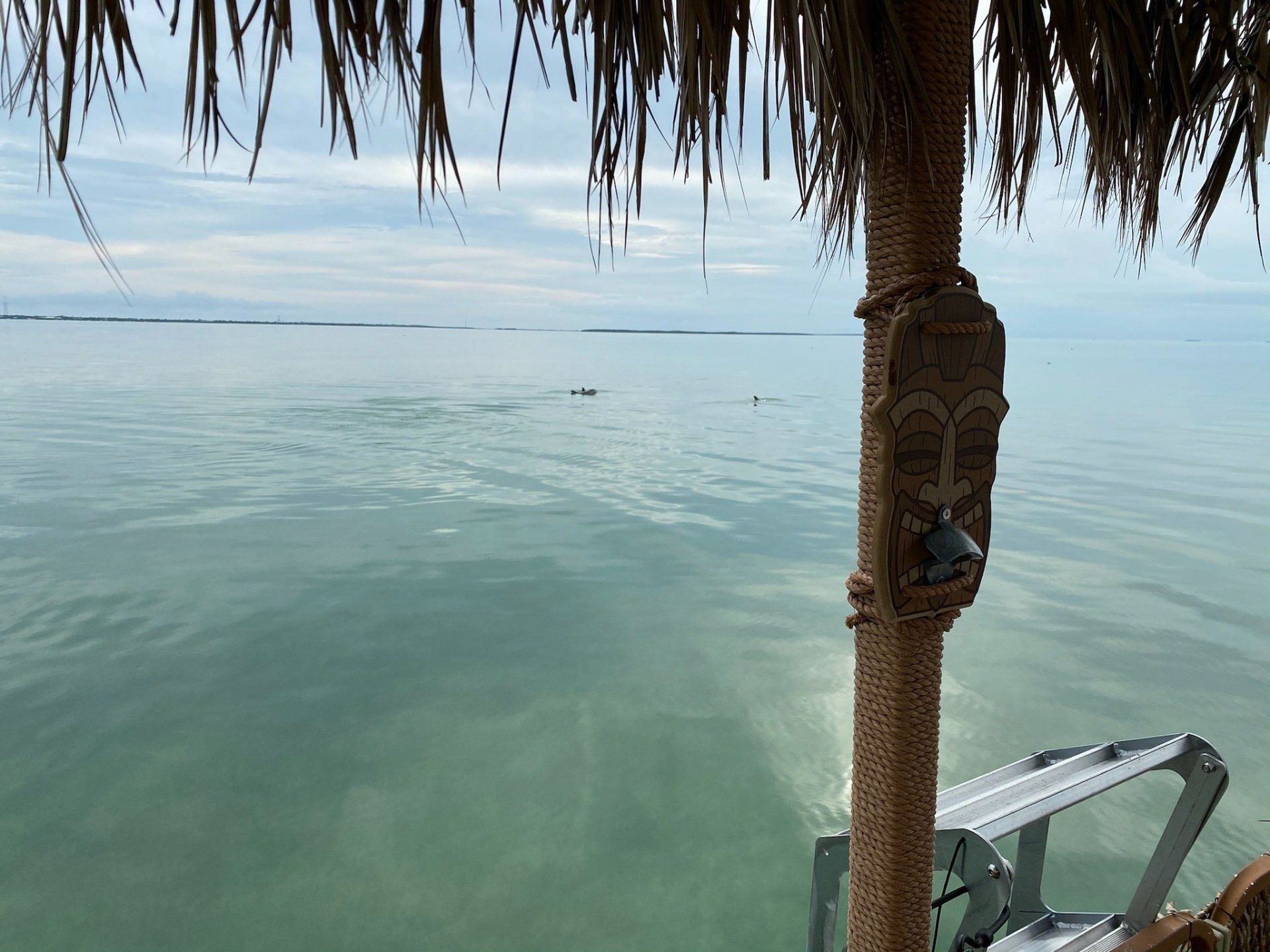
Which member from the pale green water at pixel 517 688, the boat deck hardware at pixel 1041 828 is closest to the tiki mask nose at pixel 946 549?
the boat deck hardware at pixel 1041 828

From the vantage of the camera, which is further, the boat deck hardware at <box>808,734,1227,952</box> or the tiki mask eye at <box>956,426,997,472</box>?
the boat deck hardware at <box>808,734,1227,952</box>

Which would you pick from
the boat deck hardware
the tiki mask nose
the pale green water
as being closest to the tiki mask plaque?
the tiki mask nose

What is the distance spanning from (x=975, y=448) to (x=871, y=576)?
0.83 feet

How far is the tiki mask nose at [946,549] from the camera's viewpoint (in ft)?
4.23

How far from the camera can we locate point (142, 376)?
27859 millimetres

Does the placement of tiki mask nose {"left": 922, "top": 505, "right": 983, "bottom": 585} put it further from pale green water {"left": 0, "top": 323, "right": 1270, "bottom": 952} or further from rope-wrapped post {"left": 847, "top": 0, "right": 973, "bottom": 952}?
pale green water {"left": 0, "top": 323, "right": 1270, "bottom": 952}

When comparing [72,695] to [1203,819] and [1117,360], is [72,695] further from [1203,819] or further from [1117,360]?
[1117,360]

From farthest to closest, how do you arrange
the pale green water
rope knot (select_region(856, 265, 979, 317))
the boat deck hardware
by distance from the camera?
1. the pale green water
2. the boat deck hardware
3. rope knot (select_region(856, 265, 979, 317))

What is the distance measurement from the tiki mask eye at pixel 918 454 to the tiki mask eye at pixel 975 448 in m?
0.05

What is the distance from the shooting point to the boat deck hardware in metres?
1.46

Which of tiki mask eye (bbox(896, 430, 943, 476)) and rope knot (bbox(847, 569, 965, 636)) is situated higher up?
tiki mask eye (bbox(896, 430, 943, 476))

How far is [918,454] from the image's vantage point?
4.16 feet

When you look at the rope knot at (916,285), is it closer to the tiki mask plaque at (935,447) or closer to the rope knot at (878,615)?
the tiki mask plaque at (935,447)

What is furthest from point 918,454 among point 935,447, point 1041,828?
point 1041,828
